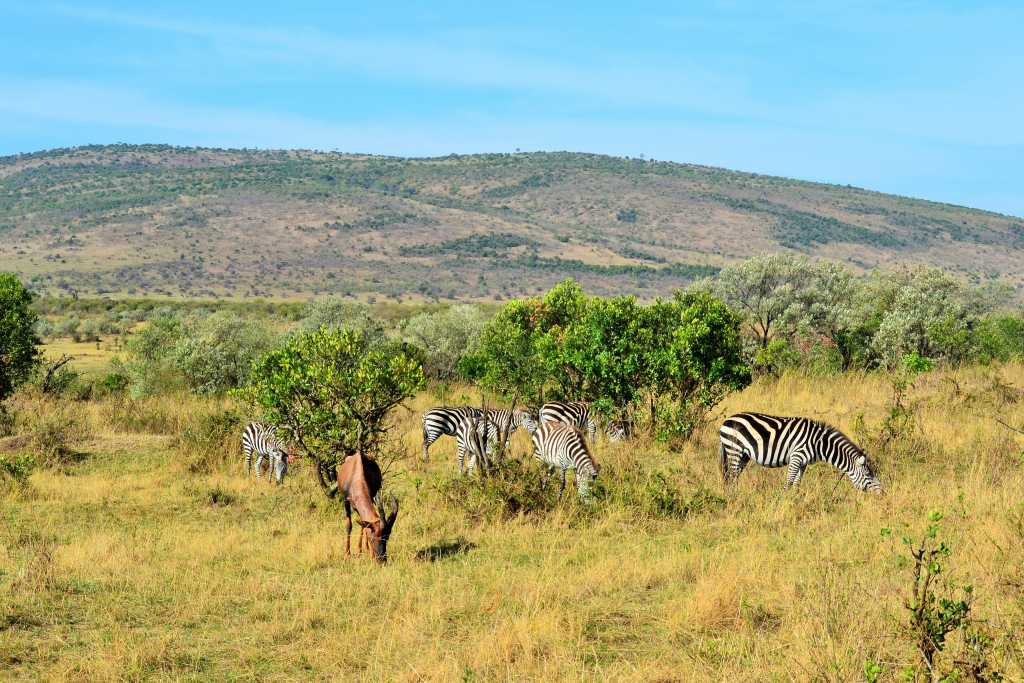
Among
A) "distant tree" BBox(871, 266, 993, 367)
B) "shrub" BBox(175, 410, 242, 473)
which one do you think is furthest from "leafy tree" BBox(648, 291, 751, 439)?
"distant tree" BBox(871, 266, 993, 367)

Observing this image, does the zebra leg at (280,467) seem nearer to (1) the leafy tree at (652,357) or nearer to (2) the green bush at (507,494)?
(2) the green bush at (507,494)

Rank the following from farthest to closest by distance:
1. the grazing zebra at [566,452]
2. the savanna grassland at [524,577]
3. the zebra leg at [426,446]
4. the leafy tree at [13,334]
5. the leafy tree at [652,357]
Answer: the leafy tree at [13,334], the zebra leg at [426,446], the leafy tree at [652,357], the grazing zebra at [566,452], the savanna grassland at [524,577]

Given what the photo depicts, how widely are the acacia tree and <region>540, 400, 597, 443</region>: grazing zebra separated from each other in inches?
165

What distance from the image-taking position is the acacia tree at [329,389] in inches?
533

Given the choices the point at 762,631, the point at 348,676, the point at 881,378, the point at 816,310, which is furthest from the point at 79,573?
the point at 816,310

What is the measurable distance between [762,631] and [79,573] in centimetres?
797

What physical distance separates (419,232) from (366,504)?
14186cm

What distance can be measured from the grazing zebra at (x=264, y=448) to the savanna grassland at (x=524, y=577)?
0.53 m

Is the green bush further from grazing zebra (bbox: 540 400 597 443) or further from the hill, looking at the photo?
the hill

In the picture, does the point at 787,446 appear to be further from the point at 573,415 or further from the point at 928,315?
the point at 928,315

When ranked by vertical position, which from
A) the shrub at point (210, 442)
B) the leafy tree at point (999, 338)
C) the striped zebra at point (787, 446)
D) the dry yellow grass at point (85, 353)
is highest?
the leafy tree at point (999, 338)

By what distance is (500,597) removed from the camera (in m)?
9.14

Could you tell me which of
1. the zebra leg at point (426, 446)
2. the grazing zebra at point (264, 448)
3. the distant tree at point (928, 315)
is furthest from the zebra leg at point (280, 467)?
the distant tree at point (928, 315)

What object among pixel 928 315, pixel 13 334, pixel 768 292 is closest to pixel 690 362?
pixel 928 315
